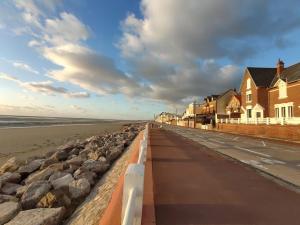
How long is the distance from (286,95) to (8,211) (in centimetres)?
3571

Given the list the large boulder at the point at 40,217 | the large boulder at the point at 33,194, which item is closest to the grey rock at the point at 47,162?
the large boulder at the point at 33,194

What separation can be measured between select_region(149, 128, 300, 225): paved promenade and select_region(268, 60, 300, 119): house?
28.4m

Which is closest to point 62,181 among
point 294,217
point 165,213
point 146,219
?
point 165,213

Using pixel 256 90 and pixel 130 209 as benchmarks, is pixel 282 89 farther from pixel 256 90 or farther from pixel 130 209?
pixel 130 209

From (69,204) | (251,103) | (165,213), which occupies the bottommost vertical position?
(69,204)

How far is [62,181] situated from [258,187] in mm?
5990

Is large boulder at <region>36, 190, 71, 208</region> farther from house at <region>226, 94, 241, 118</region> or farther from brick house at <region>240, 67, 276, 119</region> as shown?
house at <region>226, 94, 241, 118</region>

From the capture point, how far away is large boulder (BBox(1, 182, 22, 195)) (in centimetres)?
1089

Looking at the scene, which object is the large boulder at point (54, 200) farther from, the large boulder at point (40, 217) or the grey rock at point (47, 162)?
the grey rock at point (47, 162)

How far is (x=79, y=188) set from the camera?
29.9 feet

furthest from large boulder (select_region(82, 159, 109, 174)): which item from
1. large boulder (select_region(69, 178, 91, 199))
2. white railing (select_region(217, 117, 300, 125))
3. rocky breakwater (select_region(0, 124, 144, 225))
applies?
white railing (select_region(217, 117, 300, 125))

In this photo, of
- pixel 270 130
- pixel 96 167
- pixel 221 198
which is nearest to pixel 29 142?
pixel 96 167

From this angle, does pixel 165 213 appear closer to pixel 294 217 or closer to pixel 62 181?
pixel 294 217

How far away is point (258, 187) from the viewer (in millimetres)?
7461
